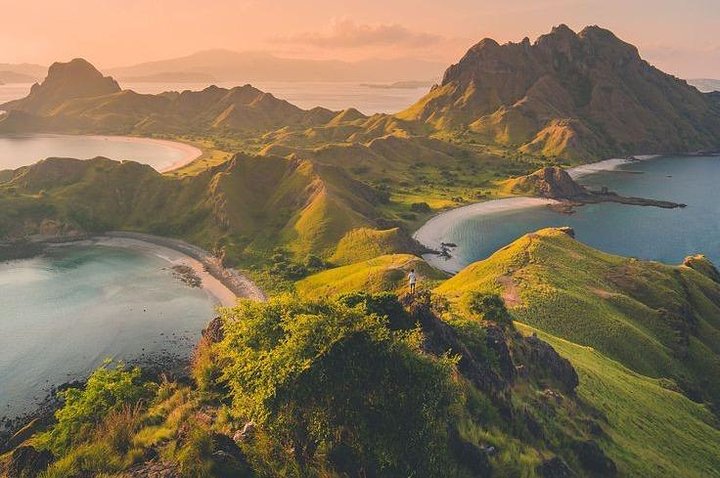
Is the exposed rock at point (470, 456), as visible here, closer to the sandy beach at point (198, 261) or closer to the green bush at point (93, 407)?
the green bush at point (93, 407)

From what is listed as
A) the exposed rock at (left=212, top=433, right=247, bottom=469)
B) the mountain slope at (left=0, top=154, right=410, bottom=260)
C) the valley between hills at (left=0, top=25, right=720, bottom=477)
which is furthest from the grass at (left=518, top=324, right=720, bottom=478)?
the mountain slope at (left=0, top=154, right=410, bottom=260)

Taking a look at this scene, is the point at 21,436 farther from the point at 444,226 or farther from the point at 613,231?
the point at 613,231

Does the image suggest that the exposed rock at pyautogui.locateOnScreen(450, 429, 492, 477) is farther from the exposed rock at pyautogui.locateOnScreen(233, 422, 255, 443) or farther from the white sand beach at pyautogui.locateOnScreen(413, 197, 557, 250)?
the white sand beach at pyautogui.locateOnScreen(413, 197, 557, 250)

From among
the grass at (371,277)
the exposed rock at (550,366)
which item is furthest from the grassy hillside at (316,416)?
the grass at (371,277)

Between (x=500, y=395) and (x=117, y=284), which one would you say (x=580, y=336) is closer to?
(x=500, y=395)

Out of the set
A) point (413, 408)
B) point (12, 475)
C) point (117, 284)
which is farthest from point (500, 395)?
point (117, 284)

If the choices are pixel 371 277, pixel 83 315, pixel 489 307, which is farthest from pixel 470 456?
pixel 83 315
